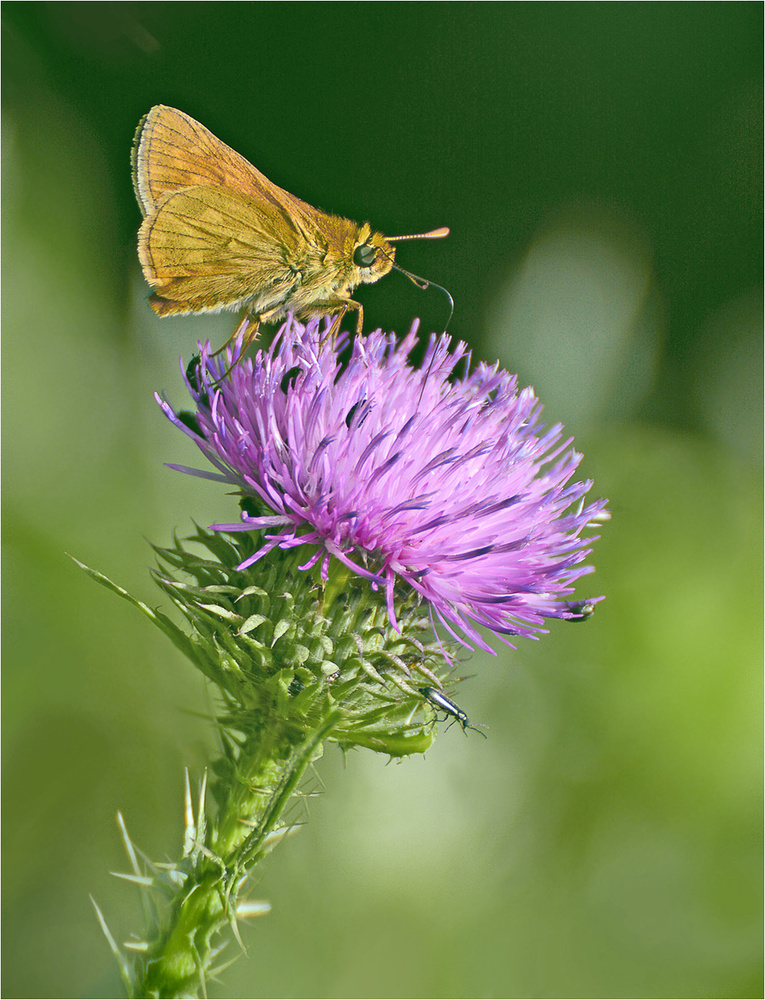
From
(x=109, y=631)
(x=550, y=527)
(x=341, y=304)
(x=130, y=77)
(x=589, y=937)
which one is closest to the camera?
(x=550, y=527)

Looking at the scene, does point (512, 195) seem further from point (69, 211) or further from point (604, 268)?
point (69, 211)

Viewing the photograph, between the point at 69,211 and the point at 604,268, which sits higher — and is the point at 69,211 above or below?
below

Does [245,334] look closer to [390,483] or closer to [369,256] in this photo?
[369,256]

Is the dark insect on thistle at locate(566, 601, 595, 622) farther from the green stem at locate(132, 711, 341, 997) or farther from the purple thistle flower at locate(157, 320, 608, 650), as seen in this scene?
the green stem at locate(132, 711, 341, 997)

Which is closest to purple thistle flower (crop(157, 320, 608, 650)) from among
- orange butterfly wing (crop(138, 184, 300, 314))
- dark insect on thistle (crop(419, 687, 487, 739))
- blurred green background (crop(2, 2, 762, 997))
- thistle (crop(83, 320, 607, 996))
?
thistle (crop(83, 320, 607, 996))

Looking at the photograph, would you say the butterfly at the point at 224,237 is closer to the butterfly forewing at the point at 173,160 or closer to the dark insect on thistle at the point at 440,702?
the butterfly forewing at the point at 173,160

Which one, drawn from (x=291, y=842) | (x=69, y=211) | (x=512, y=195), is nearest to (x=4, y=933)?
(x=291, y=842)

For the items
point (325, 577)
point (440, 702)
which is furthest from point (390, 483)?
point (440, 702)

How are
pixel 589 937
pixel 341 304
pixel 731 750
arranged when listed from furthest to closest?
1. pixel 731 750
2. pixel 589 937
3. pixel 341 304
